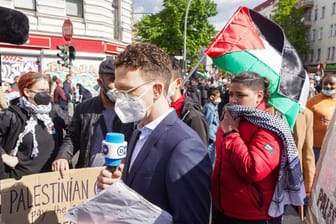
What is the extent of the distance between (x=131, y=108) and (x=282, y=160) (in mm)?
1084

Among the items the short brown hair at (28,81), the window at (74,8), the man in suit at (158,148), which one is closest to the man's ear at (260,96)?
the man in suit at (158,148)

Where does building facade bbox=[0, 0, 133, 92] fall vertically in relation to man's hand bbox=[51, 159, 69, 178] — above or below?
above

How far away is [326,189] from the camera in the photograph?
1.21 meters

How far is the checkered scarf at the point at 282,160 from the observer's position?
2.21 m

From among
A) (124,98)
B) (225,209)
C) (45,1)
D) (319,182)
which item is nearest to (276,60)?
(225,209)

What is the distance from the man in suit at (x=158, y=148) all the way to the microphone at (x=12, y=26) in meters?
0.49

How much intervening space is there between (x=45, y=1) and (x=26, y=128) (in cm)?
1481

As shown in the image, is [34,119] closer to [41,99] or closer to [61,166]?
[41,99]

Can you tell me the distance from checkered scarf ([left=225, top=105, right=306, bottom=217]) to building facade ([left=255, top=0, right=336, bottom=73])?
5167 cm

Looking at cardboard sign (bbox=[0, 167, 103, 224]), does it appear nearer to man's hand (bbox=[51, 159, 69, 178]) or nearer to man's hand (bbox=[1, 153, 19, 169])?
man's hand (bbox=[51, 159, 69, 178])

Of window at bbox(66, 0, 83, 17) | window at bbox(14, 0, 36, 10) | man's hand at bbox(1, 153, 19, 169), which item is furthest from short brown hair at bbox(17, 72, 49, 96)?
window at bbox(66, 0, 83, 17)

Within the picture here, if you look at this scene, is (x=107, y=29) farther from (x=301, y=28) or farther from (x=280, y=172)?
(x=301, y=28)

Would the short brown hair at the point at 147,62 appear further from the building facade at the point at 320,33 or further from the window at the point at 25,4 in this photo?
the building facade at the point at 320,33

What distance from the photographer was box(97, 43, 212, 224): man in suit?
1.52 m
